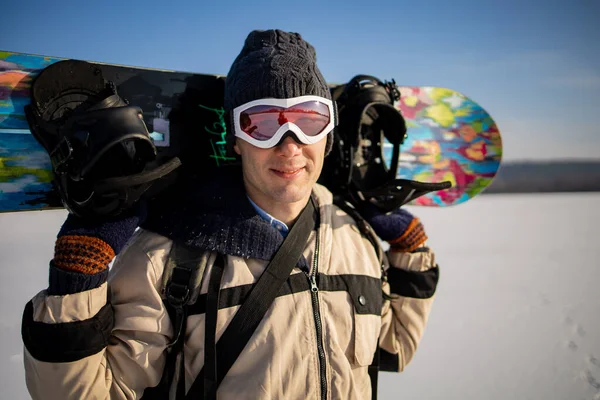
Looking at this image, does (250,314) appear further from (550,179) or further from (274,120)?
(550,179)

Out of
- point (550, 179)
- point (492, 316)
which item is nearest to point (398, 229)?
point (492, 316)

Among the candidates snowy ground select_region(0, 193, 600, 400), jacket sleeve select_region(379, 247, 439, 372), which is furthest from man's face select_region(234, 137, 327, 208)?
snowy ground select_region(0, 193, 600, 400)

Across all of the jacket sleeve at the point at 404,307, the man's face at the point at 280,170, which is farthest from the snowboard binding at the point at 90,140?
the jacket sleeve at the point at 404,307

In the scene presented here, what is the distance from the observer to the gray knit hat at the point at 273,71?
4.89 feet

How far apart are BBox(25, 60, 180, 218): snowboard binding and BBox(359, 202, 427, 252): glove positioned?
3.35 ft

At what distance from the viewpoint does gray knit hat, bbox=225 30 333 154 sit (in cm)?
149

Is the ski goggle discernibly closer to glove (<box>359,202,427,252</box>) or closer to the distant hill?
glove (<box>359,202,427,252</box>)

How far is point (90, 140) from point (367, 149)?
143cm

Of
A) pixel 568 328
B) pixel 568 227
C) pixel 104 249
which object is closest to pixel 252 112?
pixel 104 249

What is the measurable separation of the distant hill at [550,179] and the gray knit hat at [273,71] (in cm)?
1330

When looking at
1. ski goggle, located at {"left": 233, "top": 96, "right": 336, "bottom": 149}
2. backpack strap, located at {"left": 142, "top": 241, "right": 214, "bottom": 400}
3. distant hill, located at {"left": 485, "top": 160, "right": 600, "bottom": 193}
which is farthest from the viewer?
distant hill, located at {"left": 485, "top": 160, "right": 600, "bottom": 193}

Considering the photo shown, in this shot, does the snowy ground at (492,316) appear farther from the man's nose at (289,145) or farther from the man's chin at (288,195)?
the man's nose at (289,145)

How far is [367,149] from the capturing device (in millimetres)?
2148

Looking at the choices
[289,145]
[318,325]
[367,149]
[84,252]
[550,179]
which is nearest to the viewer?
[84,252]
